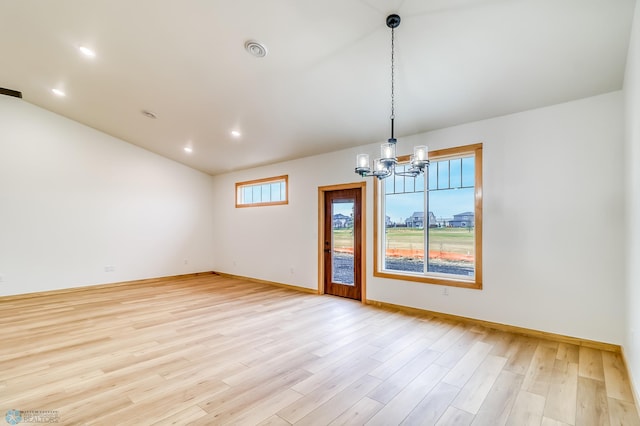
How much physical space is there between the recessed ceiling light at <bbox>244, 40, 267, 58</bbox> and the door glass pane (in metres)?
3.06

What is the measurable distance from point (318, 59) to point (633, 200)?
3.28m

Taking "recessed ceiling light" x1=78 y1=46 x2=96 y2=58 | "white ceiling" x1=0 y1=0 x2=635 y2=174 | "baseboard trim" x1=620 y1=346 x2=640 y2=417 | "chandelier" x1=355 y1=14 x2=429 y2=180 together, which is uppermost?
"recessed ceiling light" x1=78 y1=46 x2=96 y2=58

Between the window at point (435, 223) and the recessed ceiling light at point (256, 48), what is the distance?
2.70 metres

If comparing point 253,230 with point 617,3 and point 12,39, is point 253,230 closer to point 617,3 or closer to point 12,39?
point 12,39

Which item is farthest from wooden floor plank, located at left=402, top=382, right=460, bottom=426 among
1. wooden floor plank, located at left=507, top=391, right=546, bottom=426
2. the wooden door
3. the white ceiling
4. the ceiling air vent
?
the ceiling air vent

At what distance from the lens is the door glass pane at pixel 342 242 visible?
5.68 m

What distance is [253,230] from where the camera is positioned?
24.4 feet

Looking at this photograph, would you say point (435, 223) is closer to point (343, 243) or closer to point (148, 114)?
point (343, 243)

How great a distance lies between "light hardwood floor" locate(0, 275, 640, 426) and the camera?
2.18 metres

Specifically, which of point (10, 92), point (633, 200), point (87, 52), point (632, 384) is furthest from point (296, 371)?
point (10, 92)

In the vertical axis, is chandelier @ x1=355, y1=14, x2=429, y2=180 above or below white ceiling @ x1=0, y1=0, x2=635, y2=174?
below

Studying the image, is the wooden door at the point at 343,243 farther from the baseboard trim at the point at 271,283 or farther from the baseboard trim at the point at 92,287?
the baseboard trim at the point at 92,287

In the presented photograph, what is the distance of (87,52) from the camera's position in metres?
3.85

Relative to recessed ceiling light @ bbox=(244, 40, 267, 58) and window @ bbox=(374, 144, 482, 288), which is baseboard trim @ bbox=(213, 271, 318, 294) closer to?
window @ bbox=(374, 144, 482, 288)
